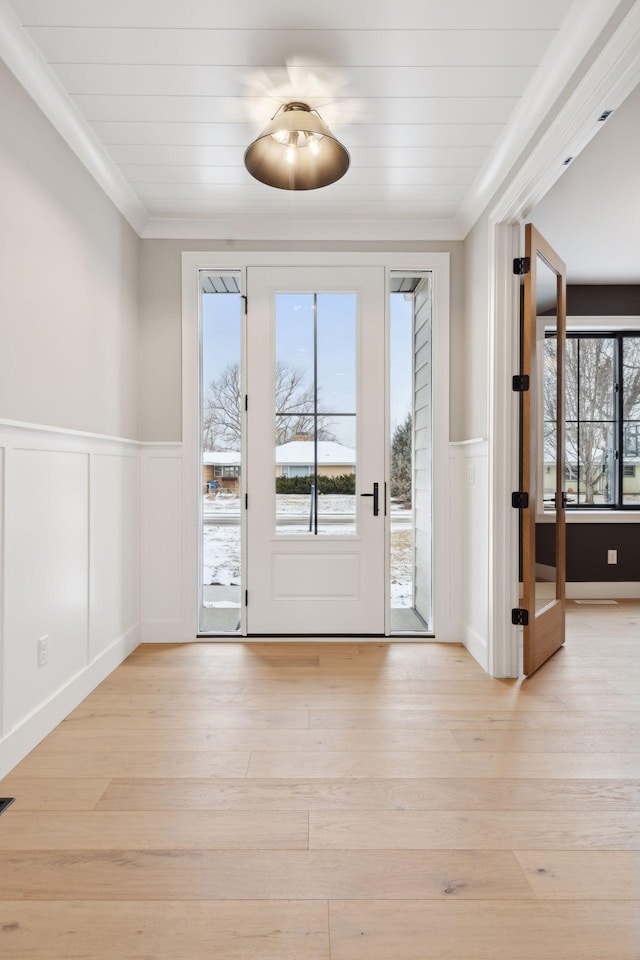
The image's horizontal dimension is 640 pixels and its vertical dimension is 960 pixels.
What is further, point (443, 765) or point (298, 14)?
point (443, 765)

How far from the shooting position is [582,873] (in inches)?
56.1

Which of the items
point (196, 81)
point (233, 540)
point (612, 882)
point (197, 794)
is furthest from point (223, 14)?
point (233, 540)

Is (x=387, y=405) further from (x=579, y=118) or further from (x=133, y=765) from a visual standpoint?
(x=133, y=765)

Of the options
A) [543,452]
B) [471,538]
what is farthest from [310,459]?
[543,452]

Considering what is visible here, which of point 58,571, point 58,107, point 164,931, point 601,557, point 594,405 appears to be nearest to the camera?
point 164,931

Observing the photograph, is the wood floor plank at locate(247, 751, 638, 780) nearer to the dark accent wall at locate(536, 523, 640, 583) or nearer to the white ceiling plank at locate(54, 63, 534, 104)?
the white ceiling plank at locate(54, 63, 534, 104)

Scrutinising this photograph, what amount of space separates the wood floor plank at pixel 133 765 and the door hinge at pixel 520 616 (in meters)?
1.51

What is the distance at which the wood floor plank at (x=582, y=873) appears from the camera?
1358 mm

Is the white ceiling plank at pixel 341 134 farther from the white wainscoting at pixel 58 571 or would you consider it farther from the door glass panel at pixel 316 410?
the white wainscoting at pixel 58 571

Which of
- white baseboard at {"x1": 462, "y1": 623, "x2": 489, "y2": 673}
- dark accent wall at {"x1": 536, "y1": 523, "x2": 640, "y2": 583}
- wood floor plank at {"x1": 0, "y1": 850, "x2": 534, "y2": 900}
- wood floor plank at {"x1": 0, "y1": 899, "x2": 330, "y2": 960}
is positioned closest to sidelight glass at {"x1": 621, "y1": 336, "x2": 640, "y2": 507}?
dark accent wall at {"x1": 536, "y1": 523, "x2": 640, "y2": 583}

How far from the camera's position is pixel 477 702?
249 centimetres

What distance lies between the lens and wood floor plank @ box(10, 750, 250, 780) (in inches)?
74.6

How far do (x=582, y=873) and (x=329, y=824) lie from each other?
677 mm

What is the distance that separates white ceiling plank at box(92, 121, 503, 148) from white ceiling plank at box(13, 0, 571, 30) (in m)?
0.54
